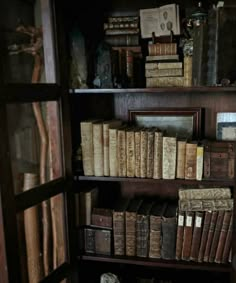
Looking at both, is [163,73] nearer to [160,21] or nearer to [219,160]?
[160,21]

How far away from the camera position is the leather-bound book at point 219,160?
53.2 inches

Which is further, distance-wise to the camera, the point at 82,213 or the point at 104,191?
the point at 104,191

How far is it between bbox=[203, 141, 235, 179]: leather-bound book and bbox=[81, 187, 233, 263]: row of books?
0.29 feet

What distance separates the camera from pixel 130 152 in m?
1.45

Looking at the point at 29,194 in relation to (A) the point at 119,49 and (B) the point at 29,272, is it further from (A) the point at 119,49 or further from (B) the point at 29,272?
(A) the point at 119,49

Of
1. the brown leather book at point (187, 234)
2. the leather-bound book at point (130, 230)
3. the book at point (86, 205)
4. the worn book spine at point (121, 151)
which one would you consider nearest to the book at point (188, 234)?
the brown leather book at point (187, 234)

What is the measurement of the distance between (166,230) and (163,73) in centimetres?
71

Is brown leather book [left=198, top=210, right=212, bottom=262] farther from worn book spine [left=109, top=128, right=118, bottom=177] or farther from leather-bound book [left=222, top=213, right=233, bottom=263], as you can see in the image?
worn book spine [left=109, top=128, right=118, bottom=177]

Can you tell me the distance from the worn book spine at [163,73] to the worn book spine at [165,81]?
0.04ft

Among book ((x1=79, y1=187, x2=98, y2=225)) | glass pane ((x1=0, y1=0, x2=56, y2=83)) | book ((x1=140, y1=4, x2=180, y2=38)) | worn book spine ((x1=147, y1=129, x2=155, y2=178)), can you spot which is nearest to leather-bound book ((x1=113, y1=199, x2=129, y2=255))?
book ((x1=79, y1=187, x2=98, y2=225))

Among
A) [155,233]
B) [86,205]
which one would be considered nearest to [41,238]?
[86,205]

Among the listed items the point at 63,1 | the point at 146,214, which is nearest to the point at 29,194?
the point at 146,214

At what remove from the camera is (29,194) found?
4.09ft

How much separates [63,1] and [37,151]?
2.18ft
